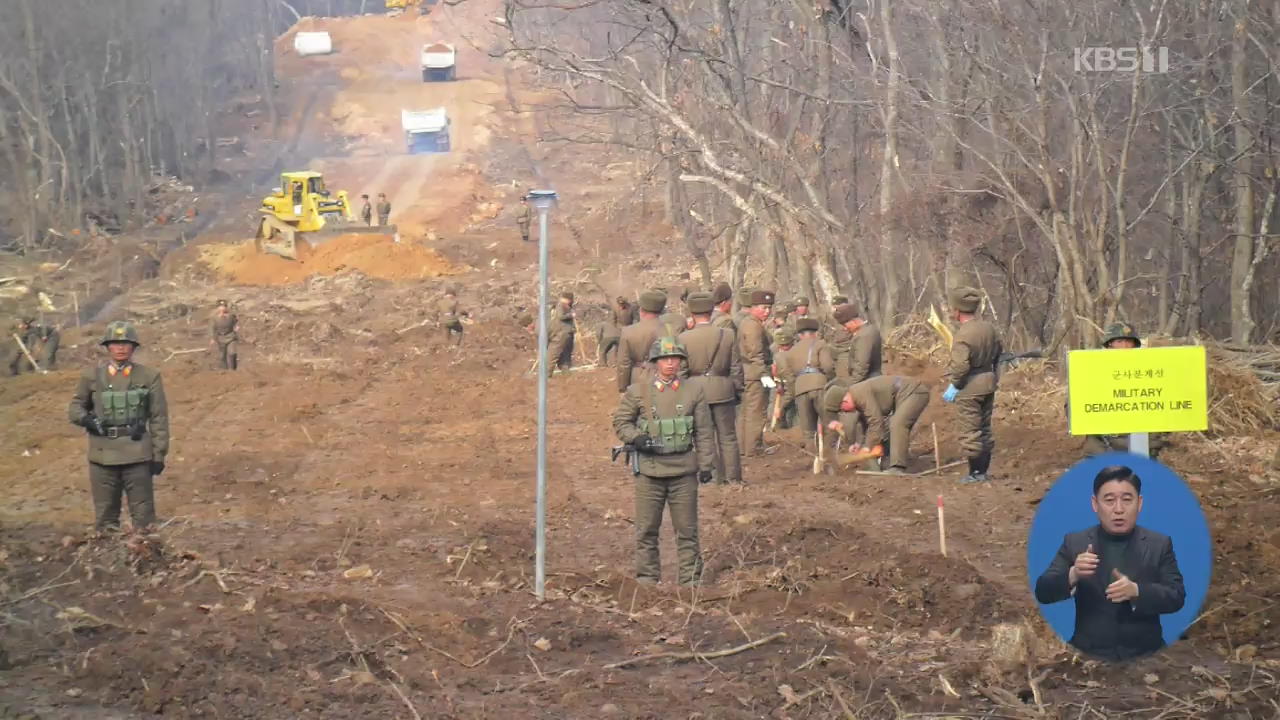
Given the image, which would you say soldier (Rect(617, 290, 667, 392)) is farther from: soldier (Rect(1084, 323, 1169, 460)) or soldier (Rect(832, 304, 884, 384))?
soldier (Rect(1084, 323, 1169, 460))

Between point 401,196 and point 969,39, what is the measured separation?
40.7 m

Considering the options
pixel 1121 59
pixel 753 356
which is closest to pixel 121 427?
pixel 753 356

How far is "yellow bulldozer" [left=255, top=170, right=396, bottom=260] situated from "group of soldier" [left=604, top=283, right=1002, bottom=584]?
25.8m

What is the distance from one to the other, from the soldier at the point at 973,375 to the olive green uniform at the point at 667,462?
4061 mm

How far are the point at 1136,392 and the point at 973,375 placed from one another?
7.13 metres

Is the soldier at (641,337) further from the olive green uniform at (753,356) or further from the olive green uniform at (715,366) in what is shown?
the olive green uniform at (753,356)

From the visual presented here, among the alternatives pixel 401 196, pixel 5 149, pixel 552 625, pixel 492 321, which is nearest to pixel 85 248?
pixel 5 149

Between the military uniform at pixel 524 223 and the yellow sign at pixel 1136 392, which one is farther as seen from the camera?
the military uniform at pixel 524 223

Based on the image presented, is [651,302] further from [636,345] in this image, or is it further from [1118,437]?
[1118,437]

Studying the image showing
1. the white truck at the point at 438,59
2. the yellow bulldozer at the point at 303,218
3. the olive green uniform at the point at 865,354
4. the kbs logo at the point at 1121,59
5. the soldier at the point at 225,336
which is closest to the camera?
the olive green uniform at the point at 865,354

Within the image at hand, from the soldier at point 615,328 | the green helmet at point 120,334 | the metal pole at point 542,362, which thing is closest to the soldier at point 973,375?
the metal pole at point 542,362

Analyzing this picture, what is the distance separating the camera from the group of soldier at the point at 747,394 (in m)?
10.7

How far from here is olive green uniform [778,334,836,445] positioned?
16750mm

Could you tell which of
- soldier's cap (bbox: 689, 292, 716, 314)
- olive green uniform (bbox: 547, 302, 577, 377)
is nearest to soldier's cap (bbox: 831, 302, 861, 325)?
soldier's cap (bbox: 689, 292, 716, 314)
